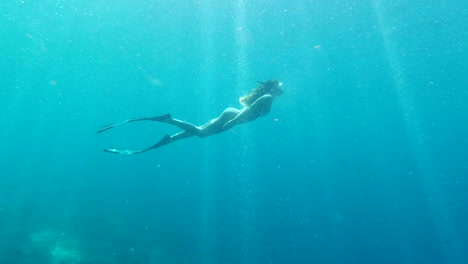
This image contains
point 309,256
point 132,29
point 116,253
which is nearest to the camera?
point 116,253

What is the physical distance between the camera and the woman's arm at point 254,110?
17.0 ft

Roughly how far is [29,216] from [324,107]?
40.2 metres

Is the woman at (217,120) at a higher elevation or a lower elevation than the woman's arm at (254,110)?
higher

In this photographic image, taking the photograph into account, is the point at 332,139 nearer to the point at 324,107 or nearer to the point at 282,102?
the point at 324,107

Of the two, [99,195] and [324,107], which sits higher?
[324,107]

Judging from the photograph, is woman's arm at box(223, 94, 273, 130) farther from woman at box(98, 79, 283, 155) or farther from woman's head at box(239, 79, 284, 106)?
woman's head at box(239, 79, 284, 106)

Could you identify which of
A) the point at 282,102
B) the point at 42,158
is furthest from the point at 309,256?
the point at 42,158

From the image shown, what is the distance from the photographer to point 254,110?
5324 mm

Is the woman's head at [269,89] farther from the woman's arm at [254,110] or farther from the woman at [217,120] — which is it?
the woman's arm at [254,110]

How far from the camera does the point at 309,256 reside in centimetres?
3062

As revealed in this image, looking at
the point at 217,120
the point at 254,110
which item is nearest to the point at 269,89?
the point at 254,110

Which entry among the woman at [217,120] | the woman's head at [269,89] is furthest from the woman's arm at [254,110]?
the woman's head at [269,89]

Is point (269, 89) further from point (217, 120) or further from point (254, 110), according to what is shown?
point (217, 120)

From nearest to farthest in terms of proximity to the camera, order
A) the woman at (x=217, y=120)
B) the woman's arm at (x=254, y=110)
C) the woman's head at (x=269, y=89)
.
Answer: the woman's arm at (x=254, y=110) < the woman at (x=217, y=120) < the woman's head at (x=269, y=89)
